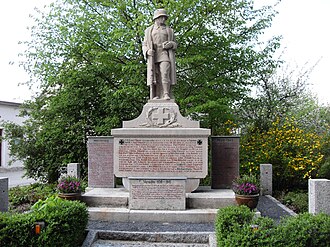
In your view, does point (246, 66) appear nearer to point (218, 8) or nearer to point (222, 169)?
point (218, 8)

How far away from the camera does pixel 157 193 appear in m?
7.46

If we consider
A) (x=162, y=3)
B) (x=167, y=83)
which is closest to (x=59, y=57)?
(x=162, y=3)

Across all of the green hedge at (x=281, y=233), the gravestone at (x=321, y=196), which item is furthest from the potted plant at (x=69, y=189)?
the gravestone at (x=321, y=196)

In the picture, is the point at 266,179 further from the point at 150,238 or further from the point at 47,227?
the point at 47,227

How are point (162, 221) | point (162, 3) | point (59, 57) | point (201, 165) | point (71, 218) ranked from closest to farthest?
point (71, 218), point (162, 221), point (201, 165), point (162, 3), point (59, 57)

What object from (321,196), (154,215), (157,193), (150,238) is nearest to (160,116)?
(157,193)

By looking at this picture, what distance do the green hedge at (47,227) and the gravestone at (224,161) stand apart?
4.68m

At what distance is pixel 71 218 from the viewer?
5.19m

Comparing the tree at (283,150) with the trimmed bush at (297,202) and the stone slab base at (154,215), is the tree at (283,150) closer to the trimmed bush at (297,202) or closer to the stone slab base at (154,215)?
the trimmed bush at (297,202)

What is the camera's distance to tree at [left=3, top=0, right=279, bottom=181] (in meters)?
11.2

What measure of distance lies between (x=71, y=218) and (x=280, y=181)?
28.9 feet

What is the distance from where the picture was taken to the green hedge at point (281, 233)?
4504 mm

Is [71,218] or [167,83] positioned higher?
[167,83]

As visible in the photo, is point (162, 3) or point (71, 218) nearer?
point (71, 218)
